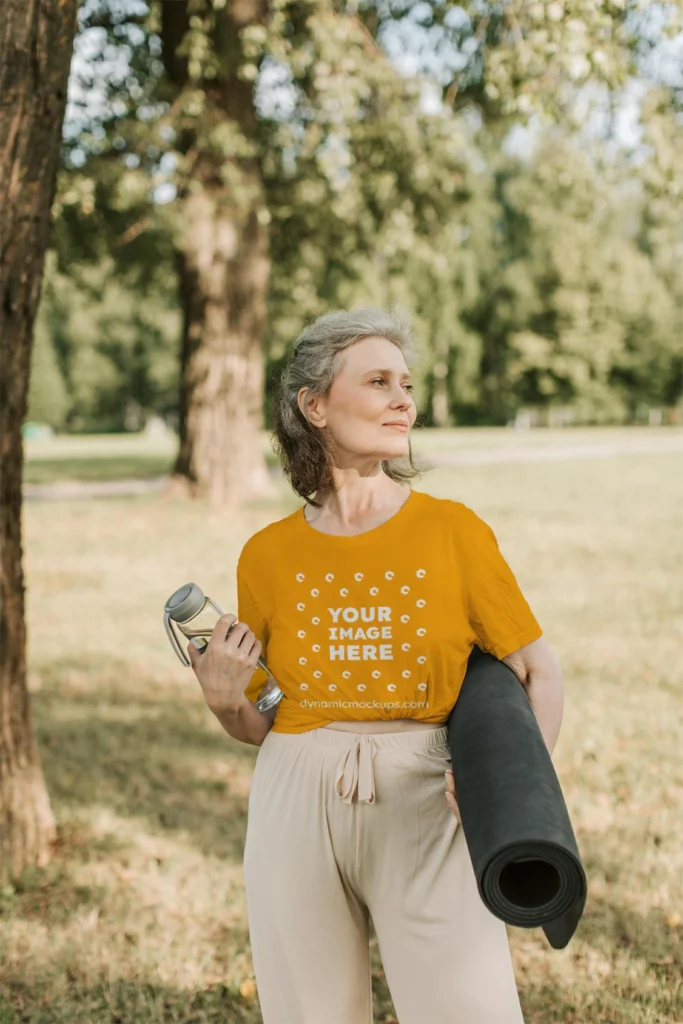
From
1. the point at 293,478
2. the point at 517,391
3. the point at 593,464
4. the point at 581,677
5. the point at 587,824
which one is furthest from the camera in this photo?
the point at 517,391

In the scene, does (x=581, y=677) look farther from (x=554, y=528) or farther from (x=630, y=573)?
(x=554, y=528)

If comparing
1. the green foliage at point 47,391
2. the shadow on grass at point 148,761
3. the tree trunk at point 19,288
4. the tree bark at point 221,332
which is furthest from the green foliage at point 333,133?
the green foliage at point 47,391

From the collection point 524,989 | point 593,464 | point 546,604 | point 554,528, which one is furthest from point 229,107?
point 593,464

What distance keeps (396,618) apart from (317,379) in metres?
0.53

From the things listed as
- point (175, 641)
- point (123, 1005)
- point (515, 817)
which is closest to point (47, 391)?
point (123, 1005)

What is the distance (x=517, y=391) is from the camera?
5322 centimetres

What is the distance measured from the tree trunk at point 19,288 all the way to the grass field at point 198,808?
0.31 meters

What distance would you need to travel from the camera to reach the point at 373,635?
2.04m

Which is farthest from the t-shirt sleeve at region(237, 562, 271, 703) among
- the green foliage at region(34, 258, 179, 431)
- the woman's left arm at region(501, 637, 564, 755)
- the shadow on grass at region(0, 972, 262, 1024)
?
the green foliage at region(34, 258, 179, 431)

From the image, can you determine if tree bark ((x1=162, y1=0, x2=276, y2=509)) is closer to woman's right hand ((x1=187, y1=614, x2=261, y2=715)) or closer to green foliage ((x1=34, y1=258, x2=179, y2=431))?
woman's right hand ((x1=187, y1=614, x2=261, y2=715))

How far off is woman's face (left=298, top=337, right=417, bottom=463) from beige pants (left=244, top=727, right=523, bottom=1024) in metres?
0.59

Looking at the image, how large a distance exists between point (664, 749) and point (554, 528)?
8358 millimetres

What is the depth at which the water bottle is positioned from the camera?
2037 millimetres

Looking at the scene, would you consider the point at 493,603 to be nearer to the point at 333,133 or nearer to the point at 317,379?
the point at 317,379
